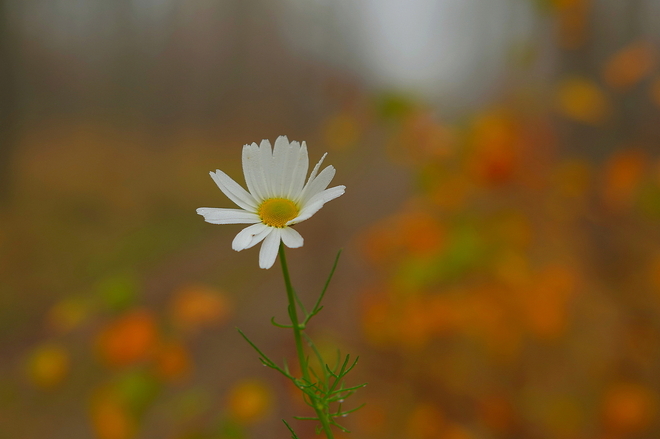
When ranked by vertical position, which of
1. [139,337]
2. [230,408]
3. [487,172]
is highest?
[487,172]

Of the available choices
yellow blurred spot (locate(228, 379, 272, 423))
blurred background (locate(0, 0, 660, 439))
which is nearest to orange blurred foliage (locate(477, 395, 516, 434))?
blurred background (locate(0, 0, 660, 439))

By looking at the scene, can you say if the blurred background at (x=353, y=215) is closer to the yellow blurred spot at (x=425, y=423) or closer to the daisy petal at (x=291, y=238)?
the yellow blurred spot at (x=425, y=423)

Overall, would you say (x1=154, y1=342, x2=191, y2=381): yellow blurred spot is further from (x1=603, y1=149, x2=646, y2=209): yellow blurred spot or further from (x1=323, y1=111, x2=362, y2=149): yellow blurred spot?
(x1=603, y1=149, x2=646, y2=209): yellow blurred spot

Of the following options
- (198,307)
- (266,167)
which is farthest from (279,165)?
(198,307)

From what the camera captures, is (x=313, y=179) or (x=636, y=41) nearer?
(x=313, y=179)

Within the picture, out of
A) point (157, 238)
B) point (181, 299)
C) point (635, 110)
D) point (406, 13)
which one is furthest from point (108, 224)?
point (635, 110)

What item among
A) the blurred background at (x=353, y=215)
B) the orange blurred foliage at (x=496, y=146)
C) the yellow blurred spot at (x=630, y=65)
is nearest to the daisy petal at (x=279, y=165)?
the blurred background at (x=353, y=215)

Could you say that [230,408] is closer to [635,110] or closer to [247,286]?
[247,286]

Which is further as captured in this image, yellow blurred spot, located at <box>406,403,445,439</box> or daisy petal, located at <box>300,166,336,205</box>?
yellow blurred spot, located at <box>406,403,445,439</box>
